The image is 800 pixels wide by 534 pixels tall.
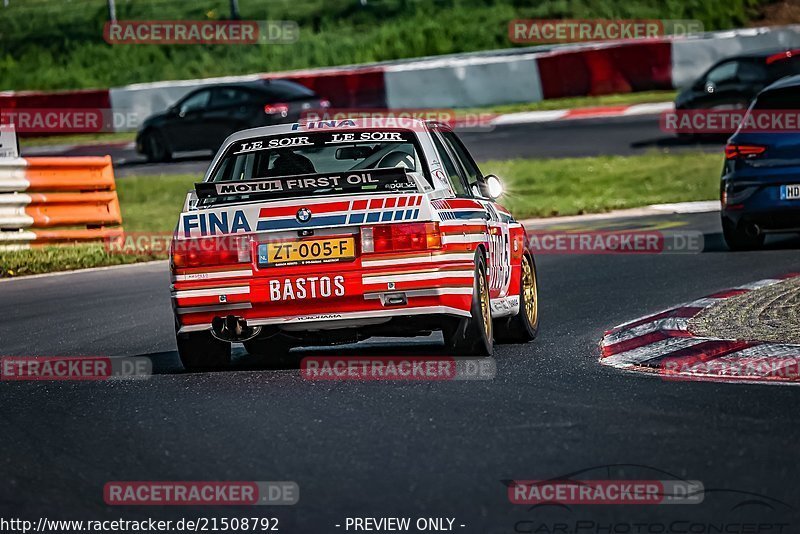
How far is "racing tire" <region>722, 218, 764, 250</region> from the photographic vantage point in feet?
48.5

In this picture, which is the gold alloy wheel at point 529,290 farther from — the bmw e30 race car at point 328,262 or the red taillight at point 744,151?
the red taillight at point 744,151

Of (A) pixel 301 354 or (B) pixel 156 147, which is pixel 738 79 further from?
(A) pixel 301 354

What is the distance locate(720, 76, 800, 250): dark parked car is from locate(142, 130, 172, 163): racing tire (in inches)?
647

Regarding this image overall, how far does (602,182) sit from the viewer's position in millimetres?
23469

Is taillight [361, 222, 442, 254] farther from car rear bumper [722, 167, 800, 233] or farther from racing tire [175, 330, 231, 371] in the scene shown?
car rear bumper [722, 167, 800, 233]

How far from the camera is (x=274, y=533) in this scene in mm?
5191

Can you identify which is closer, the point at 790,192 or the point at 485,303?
the point at 485,303

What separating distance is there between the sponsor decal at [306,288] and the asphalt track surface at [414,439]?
0.43 metres

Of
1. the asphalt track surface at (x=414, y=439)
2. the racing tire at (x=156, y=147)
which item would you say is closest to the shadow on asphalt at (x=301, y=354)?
the asphalt track surface at (x=414, y=439)

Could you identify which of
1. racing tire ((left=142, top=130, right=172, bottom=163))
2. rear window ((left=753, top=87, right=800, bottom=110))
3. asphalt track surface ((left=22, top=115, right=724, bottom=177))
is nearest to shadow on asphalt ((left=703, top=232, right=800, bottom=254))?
rear window ((left=753, top=87, right=800, bottom=110))

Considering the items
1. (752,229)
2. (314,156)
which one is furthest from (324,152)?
(752,229)

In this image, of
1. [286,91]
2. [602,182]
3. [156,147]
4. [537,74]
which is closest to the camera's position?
[602,182]

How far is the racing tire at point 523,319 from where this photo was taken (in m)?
9.96

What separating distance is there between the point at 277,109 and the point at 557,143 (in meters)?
5.01
